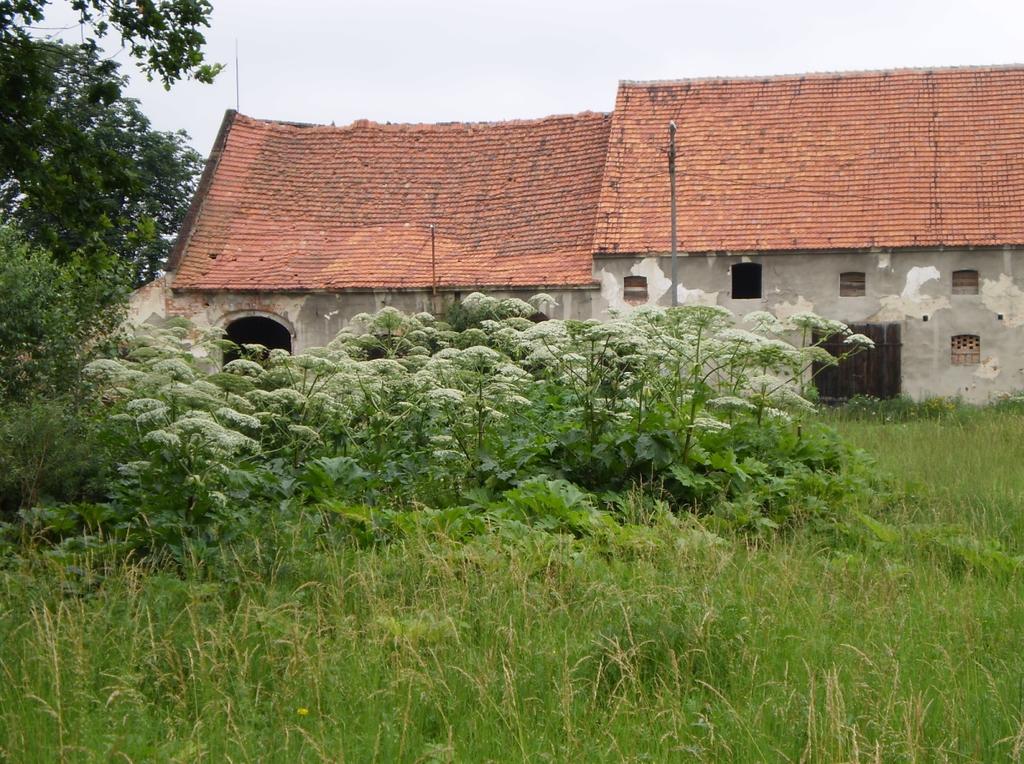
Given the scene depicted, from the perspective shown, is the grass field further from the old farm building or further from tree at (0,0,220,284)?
the old farm building

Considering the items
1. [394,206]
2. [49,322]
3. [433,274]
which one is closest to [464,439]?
[49,322]

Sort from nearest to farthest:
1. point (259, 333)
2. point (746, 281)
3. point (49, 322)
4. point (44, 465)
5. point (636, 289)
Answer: point (44, 465) → point (49, 322) → point (636, 289) → point (746, 281) → point (259, 333)

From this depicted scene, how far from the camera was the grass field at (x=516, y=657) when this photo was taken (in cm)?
A: 412

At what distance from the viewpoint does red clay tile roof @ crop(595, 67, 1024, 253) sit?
2262 centimetres

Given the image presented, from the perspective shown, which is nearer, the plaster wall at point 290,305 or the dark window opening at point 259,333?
the plaster wall at point 290,305

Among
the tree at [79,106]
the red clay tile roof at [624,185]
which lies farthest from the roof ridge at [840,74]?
the tree at [79,106]

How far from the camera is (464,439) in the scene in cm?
848

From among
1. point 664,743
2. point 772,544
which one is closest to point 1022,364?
point 772,544

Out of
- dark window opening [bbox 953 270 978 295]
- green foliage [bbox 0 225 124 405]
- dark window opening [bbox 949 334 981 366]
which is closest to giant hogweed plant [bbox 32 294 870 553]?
green foliage [bbox 0 225 124 405]

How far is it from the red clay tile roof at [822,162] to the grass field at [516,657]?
1705 cm

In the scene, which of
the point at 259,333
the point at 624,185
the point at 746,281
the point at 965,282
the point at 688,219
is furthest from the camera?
the point at 259,333

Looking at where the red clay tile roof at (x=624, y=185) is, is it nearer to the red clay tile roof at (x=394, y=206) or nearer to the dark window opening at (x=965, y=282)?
the red clay tile roof at (x=394, y=206)

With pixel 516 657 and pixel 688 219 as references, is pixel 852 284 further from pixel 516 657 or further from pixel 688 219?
pixel 516 657

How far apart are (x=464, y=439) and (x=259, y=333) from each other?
1941 cm
